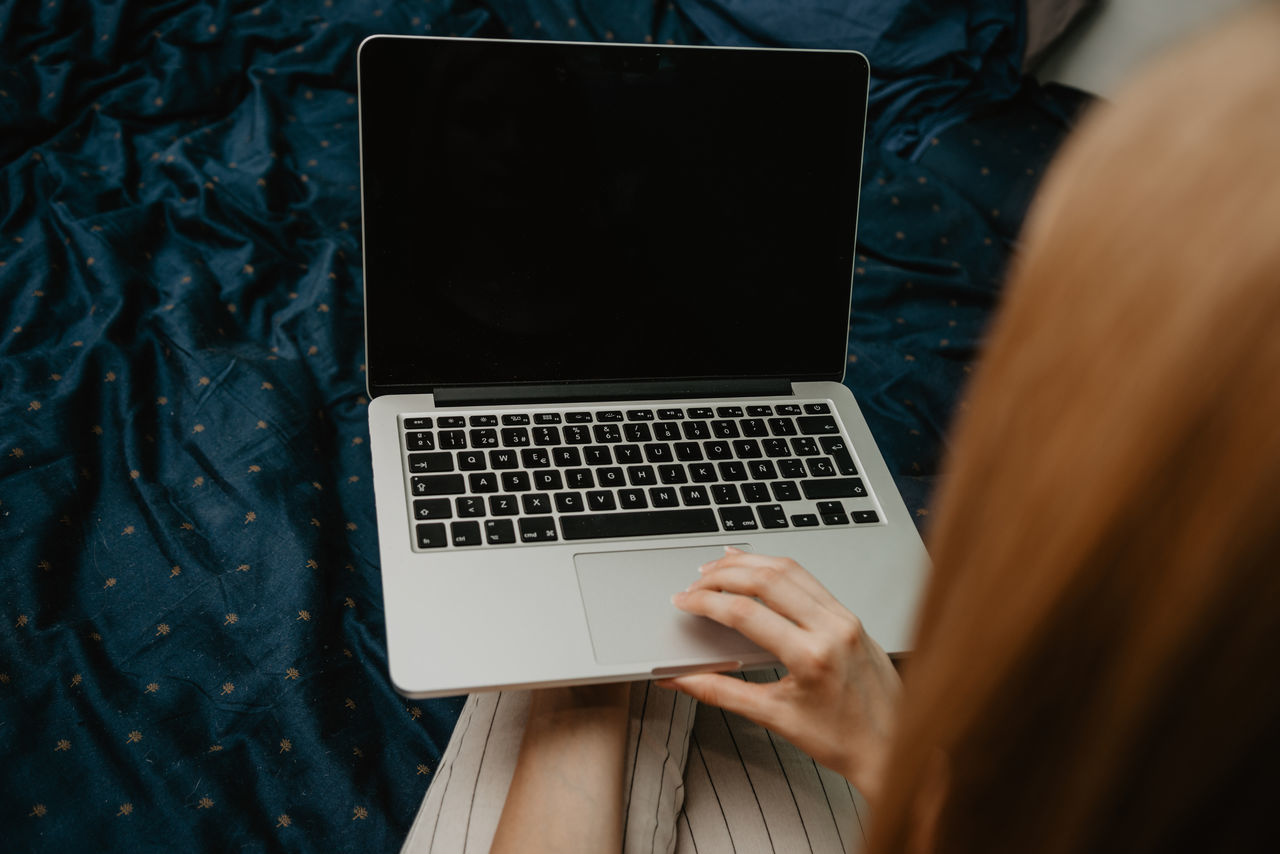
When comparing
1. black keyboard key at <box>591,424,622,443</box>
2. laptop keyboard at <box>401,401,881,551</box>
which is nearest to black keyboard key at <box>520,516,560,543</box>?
laptop keyboard at <box>401,401,881,551</box>

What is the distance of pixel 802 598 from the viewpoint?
0.62m

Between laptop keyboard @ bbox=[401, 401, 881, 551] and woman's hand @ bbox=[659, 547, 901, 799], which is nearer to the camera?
woman's hand @ bbox=[659, 547, 901, 799]

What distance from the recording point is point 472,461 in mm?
777

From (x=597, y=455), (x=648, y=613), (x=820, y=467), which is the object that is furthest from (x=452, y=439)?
(x=820, y=467)

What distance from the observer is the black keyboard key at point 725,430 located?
2.79 ft

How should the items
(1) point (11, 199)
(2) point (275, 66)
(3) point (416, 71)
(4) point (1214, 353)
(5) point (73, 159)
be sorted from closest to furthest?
(4) point (1214, 353)
(3) point (416, 71)
(1) point (11, 199)
(5) point (73, 159)
(2) point (275, 66)

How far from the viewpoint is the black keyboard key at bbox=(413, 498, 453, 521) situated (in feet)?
2.40

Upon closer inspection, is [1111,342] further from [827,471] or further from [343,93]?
[343,93]

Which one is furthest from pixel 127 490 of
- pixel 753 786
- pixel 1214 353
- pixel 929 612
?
pixel 1214 353

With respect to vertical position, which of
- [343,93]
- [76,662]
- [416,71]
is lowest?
[76,662]

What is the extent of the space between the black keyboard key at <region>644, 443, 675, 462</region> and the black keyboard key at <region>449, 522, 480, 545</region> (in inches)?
6.9

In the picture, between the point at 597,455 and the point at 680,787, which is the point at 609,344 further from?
the point at 680,787

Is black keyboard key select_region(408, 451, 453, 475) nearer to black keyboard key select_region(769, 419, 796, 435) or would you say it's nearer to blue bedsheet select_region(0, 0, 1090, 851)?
blue bedsheet select_region(0, 0, 1090, 851)

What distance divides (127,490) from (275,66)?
97 cm
